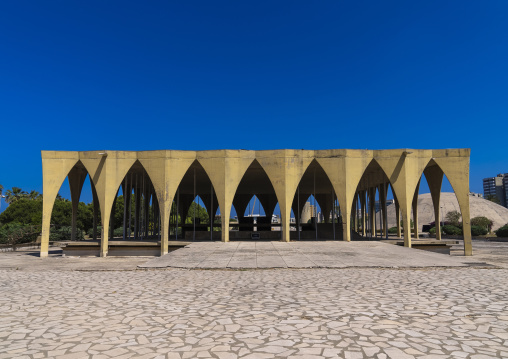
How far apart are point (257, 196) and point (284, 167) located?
83.5ft

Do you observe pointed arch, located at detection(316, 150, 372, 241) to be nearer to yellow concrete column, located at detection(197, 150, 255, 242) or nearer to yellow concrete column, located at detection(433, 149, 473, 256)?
yellow concrete column, located at detection(433, 149, 473, 256)

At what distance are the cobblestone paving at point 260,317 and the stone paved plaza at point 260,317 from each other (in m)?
0.02

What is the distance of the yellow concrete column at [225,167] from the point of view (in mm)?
20672

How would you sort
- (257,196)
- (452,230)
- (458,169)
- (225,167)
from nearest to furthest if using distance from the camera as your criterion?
(458,169) → (225,167) → (452,230) → (257,196)

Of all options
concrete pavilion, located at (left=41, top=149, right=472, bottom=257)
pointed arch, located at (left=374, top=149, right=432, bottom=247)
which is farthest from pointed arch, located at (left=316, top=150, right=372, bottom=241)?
pointed arch, located at (left=374, top=149, right=432, bottom=247)

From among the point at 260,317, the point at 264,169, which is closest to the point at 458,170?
the point at 264,169

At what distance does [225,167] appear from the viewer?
20.6 metres

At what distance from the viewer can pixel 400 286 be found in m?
8.16

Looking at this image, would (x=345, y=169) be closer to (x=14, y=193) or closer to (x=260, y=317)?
(x=260, y=317)

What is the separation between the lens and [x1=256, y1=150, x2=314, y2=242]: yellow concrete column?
20656 mm

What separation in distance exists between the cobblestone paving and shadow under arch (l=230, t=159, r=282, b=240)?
13.9m

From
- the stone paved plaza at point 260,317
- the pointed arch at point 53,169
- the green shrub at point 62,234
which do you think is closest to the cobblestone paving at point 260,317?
the stone paved plaza at point 260,317

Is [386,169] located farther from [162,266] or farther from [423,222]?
[423,222]

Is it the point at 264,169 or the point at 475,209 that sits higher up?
the point at 264,169
